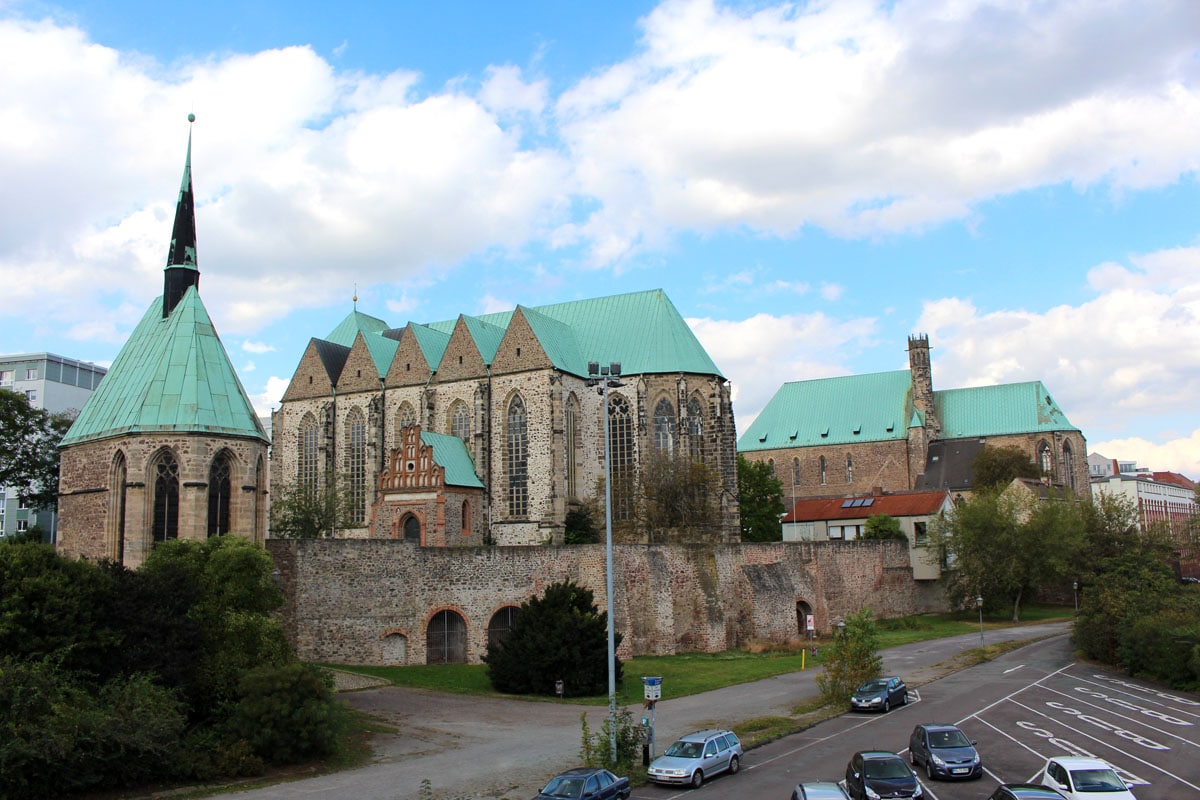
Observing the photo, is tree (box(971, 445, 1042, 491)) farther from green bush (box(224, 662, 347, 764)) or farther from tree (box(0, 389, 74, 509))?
green bush (box(224, 662, 347, 764))

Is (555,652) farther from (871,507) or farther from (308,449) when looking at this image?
(871,507)

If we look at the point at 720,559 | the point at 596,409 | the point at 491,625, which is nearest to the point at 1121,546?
the point at 720,559

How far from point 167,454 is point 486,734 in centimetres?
1507

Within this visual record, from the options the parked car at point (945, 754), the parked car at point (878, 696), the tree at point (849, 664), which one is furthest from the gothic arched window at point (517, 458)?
the parked car at point (945, 754)

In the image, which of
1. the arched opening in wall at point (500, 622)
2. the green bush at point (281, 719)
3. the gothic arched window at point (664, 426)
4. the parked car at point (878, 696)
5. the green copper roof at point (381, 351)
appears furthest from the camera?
the green copper roof at point (381, 351)

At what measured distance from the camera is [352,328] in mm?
73062

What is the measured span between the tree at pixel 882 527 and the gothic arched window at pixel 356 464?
Answer: 31.1 meters

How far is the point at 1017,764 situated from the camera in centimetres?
2320

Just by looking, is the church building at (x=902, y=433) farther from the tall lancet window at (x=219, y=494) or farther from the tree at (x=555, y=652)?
the tall lancet window at (x=219, y=494)

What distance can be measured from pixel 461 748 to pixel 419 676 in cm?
1262

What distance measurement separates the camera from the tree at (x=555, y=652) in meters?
35.3

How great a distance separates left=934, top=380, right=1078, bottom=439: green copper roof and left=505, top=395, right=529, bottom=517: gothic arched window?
49.2 meters

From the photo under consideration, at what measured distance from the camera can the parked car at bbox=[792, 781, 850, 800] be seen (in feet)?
56.3

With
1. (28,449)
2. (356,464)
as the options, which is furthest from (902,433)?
(28,449)
